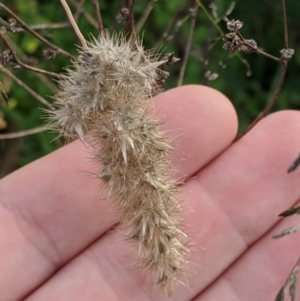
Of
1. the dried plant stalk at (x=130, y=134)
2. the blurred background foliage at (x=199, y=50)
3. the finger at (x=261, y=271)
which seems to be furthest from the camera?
the blurred background foliage at (x=199, y=50)

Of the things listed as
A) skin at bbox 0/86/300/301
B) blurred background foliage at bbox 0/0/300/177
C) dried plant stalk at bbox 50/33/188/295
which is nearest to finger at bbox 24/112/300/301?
skin at bbox 0/86/300/301

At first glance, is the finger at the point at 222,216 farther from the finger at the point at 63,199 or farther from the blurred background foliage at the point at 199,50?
the blurred background foliage at the point at 199,50

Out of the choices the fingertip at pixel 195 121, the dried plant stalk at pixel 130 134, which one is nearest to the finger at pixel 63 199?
the fingertip at pixel 195 121

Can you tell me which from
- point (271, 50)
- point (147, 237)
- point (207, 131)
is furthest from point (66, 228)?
point (271, 50)

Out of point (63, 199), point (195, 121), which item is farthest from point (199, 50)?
point (63, 199)

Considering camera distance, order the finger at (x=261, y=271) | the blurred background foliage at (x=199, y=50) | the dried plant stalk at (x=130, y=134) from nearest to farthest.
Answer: the dried plant stalk at (x=130, y=134) < the finger at (x=261, y=271) < the blurred background foliage at (x=199, y=50)

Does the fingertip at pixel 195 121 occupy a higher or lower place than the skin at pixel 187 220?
higher

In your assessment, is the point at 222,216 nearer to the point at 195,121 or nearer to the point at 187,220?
the point at 187,220

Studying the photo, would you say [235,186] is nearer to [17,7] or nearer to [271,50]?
[271,50]

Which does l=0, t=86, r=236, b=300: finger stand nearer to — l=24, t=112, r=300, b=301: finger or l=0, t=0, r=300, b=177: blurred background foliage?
l=24, t=112, r=300, b=301: finger
